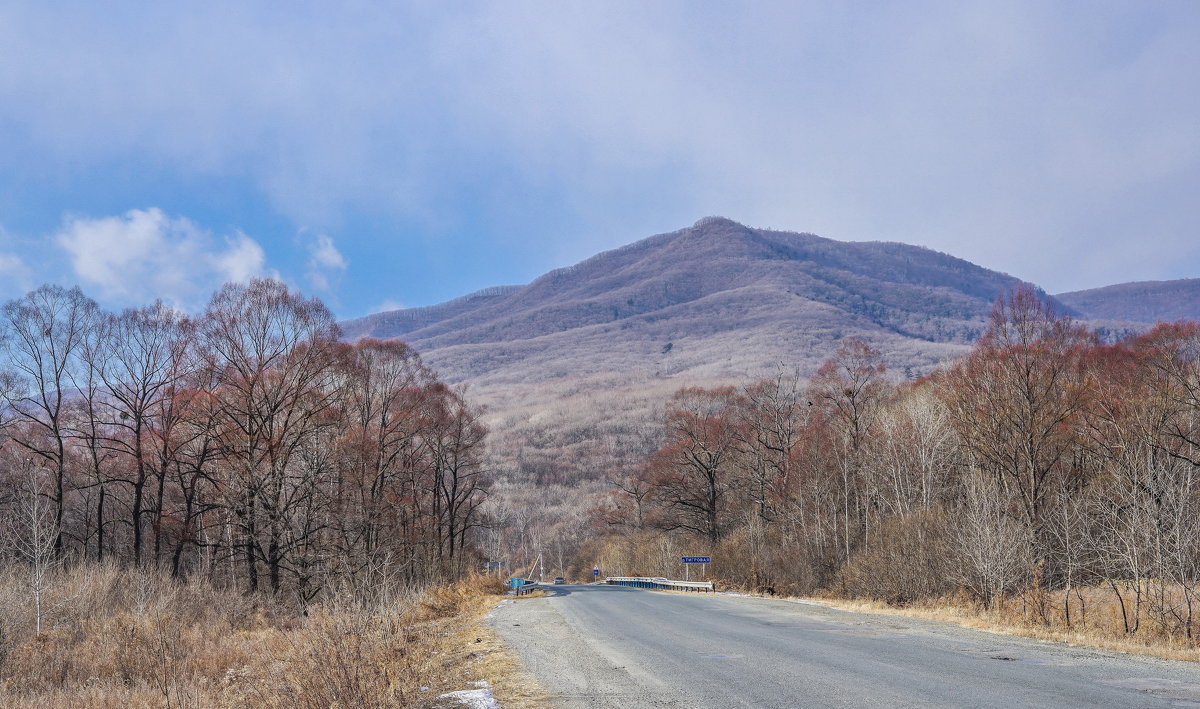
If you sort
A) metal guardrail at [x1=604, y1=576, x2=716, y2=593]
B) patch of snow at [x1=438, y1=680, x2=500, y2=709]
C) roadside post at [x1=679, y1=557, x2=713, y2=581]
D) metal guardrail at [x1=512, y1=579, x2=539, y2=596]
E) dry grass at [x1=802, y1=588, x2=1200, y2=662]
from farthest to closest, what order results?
metal guardrail at [x1=512, y1=579, x2=539, y2=596]
roadside post at [x1=679, y1=557, x2=713, y2=581]
metal guardrail at [x1=604, y1=576, x2=716, y2=593]
dry grass at [x1=802, y1=588, x2=1200, y2=662]
patch of snow at [x1=438, y1=680, x2=500, y2=709]

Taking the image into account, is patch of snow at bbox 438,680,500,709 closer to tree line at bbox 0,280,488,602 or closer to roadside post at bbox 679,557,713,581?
tree line at bbox 0,280,488,602

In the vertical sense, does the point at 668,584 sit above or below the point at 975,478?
below

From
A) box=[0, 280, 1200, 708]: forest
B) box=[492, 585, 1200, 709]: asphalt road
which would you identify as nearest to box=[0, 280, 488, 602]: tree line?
box=[0, 280, 1200, 708]: forest

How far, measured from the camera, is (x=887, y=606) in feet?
75.4

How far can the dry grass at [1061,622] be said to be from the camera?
11.5 metres

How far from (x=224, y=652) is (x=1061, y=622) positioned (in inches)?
712

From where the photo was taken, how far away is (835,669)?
10.0 m

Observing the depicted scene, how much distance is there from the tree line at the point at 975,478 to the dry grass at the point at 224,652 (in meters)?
12.3

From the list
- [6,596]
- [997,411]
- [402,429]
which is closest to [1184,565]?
[997,411]

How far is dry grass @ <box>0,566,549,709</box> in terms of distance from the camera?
721cm

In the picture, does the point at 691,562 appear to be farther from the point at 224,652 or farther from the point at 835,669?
the point at 835,669

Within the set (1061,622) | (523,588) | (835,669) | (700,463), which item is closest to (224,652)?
(835,669)

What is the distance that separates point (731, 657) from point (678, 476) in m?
38.7

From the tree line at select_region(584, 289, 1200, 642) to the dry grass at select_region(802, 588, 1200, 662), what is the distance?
0.25 metres
